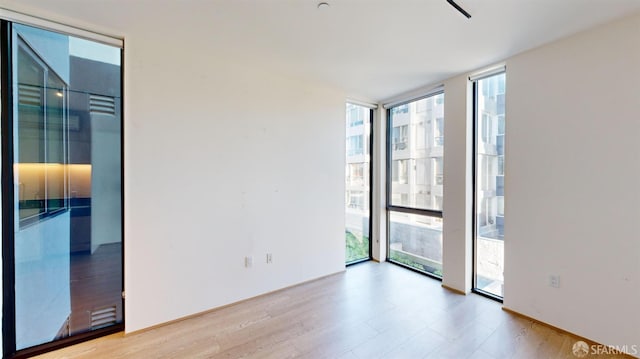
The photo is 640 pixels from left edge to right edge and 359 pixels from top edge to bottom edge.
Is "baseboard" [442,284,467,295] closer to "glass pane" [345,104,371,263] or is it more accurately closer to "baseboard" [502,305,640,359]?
"baseboard" [502,305,640,359]

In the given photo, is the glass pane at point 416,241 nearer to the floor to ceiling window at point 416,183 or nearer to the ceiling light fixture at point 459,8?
the floor to ceiling window at point 416,183

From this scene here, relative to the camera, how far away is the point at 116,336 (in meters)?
2.25

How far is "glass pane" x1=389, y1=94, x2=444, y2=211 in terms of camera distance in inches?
137

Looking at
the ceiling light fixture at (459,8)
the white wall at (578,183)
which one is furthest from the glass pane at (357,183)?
the ceiling light fixture at (459,8)

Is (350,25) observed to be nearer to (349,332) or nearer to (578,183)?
(578,183)

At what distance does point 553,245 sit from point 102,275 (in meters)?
4.12

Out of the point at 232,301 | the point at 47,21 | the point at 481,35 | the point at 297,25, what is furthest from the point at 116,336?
the point at 481,35

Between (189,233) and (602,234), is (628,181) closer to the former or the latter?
(602,234)

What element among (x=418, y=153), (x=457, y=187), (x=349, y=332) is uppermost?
(x=418, y=153)

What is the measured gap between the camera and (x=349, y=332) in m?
2.30

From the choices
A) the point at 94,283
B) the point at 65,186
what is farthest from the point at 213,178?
the point at 94,283

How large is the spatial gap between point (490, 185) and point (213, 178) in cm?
307

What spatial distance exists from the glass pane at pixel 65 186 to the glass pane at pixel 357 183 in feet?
9.22

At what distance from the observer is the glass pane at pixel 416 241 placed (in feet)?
11.6
